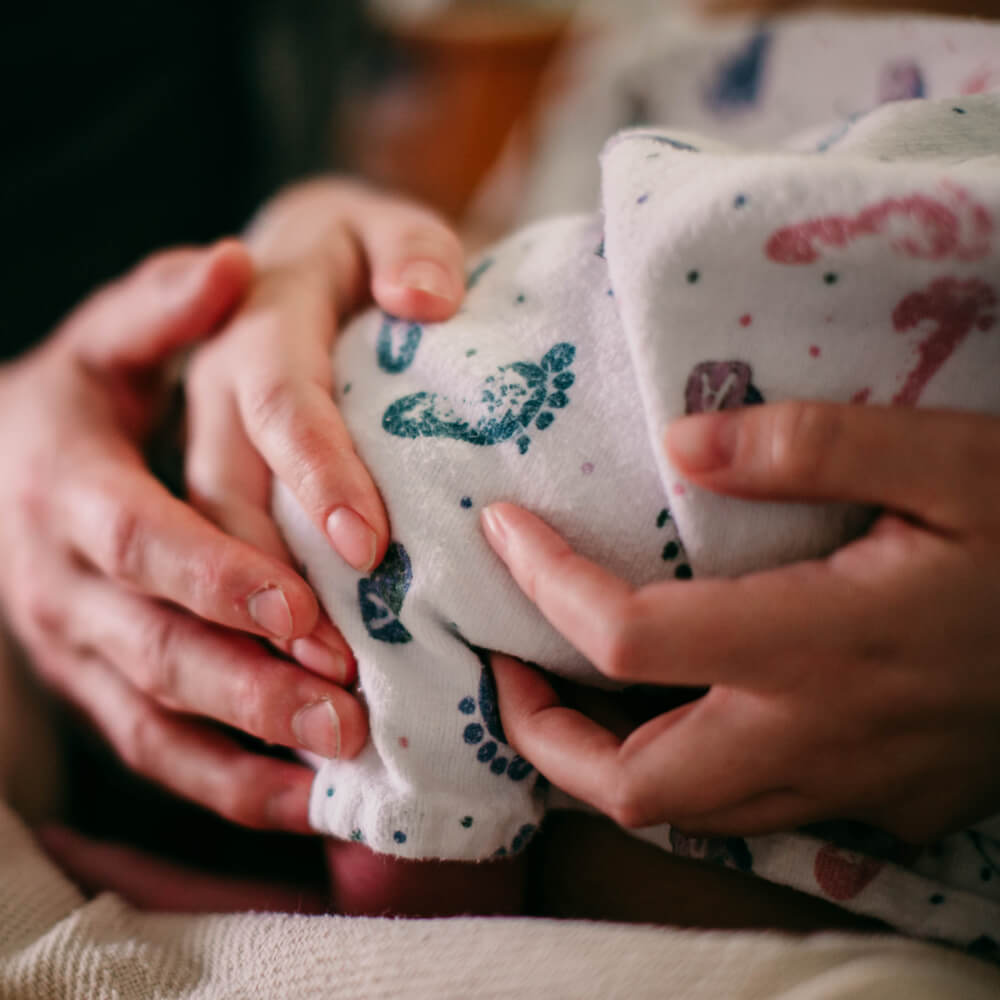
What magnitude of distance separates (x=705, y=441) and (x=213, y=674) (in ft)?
1.06

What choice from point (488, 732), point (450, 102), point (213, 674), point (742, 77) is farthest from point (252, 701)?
point (450, 102)

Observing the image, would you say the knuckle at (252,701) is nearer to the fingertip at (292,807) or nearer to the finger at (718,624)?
the fingertip at (292,807)

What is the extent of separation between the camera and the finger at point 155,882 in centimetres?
49

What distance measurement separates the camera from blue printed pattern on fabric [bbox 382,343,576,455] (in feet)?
1.34

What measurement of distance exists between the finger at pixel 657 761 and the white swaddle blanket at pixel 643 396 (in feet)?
0.13

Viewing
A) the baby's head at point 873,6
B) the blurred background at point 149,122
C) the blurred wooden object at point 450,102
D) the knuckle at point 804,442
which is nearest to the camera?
the knuckle at point 804,442

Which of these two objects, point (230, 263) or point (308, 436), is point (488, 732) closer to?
point (308, 436)

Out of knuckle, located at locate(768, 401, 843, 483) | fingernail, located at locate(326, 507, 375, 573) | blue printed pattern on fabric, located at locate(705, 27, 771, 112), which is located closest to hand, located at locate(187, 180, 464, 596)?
fingernail, located at locate(326, 507, 375, 573)

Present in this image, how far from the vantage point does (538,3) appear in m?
2.16

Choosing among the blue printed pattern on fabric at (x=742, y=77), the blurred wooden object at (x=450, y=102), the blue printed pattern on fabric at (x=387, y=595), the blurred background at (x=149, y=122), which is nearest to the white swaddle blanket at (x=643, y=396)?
the blue printed pattern on fabric at (x=387, y=595)

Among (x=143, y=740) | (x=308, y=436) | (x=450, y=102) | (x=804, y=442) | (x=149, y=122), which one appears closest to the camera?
(x=804, y=442)

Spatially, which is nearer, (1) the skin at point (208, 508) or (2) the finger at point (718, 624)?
(2) the finger at point (718, 624)

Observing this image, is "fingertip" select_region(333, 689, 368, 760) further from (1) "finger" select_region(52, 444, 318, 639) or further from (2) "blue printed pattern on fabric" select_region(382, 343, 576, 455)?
(2) "blue printed pattern on fabric" select_region(382, 343, 576, 455)

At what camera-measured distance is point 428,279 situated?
19.2 inches
